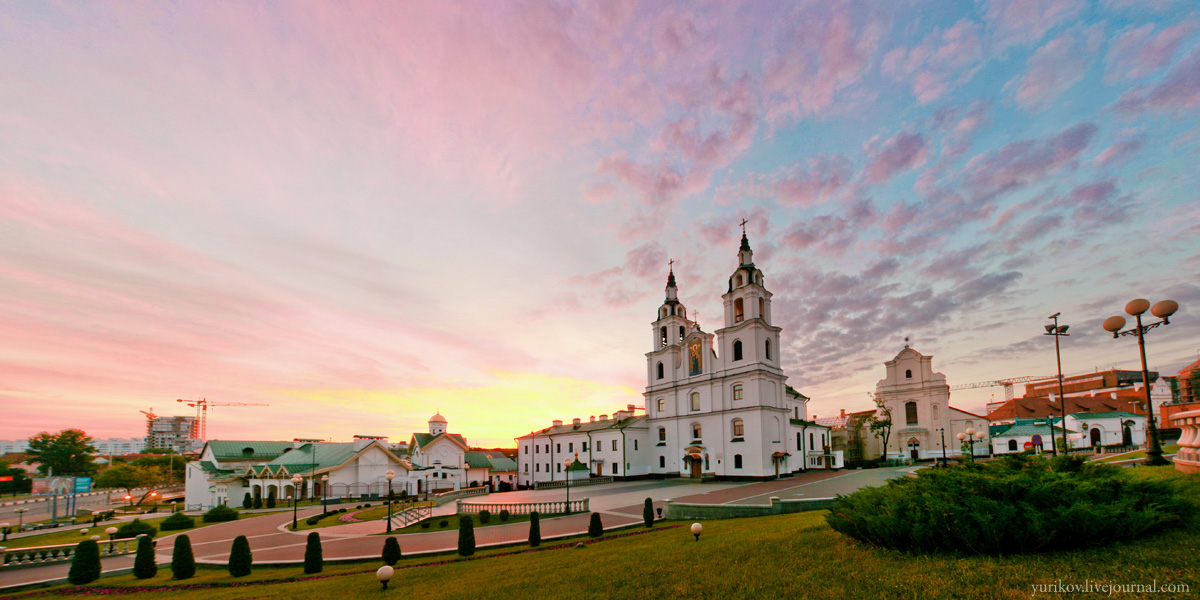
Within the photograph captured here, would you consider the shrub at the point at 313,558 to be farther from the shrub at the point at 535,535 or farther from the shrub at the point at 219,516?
the shrub at the point at 219,516

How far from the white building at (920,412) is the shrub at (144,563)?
6923cm

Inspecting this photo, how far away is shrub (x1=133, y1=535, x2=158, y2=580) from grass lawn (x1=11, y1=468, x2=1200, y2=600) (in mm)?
887

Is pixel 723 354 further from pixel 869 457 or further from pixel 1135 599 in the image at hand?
pixel 1135 599

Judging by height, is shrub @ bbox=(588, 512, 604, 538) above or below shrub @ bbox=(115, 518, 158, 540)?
above

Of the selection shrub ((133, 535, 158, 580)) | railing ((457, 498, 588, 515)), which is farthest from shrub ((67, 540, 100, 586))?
railing ((457, 498, 588, 515))

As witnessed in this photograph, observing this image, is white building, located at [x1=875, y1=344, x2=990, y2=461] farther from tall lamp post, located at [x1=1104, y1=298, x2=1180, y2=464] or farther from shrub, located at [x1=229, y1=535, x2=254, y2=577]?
shrub, located at [x1=229, y1=535, x2=254, y2=577]

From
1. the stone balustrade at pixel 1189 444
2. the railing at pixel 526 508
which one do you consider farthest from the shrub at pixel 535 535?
the stone balustrade at pixel 1189 444

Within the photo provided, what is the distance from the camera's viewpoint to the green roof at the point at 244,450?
215 ft

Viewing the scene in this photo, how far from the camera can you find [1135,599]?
242 inches

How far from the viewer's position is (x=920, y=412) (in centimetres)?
6419

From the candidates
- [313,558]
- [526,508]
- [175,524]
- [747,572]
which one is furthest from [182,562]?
[175,524]

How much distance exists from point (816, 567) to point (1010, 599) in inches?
127

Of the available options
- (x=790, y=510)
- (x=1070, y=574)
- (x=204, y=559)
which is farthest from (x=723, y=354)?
(x=1070, y=574)

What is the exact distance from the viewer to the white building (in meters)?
62.1
